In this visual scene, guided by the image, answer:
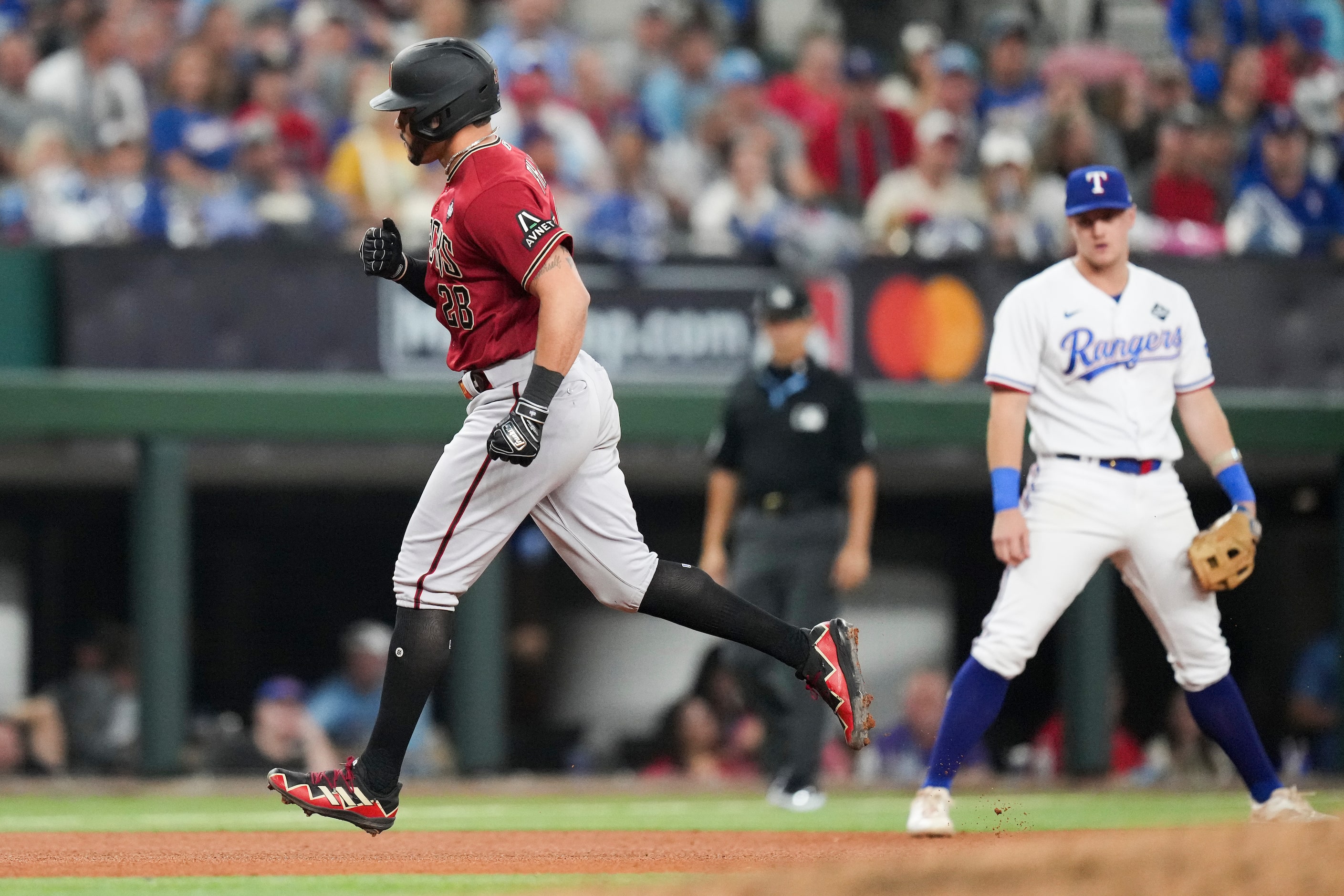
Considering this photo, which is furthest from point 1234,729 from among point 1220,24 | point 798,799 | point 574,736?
point 1220,24

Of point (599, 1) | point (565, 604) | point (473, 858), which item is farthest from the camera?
point (599, 1)

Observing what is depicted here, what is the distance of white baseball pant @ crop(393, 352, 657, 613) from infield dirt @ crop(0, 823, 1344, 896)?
715 millimetres

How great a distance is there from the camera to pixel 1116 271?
5605 mm

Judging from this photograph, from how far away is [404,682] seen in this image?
183 inches

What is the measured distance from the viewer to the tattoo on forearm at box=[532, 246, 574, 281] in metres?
4.52

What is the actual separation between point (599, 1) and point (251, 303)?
17.2 ft

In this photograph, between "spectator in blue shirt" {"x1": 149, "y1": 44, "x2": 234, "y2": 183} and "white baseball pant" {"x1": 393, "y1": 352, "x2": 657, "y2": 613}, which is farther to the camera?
"spectator in blue shirt" {"x1": 149, "y1": 44, "x2": 234, "y2": 183}

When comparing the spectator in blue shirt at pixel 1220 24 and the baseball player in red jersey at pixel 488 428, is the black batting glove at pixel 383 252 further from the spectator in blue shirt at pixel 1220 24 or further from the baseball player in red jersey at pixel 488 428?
the spectator in blue shirt at pixel 1220 24

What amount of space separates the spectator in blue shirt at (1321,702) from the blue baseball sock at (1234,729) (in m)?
4.89

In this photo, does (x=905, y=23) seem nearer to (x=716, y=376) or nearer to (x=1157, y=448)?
(x=716, y=376)

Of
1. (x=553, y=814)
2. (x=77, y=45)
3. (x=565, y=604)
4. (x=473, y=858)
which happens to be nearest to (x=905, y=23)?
(x=565, y=604)

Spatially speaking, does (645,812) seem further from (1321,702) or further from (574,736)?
(1321,702)

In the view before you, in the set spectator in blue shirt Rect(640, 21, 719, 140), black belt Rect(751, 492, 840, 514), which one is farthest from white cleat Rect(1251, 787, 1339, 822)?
spectator in blue shirt Rect(640, 21, 719, 140)

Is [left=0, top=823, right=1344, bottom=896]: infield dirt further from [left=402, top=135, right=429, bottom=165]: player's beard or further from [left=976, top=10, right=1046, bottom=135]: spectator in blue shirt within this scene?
[left=976, top=10, right=1046, bottom=135]: spectator in blue shirt
